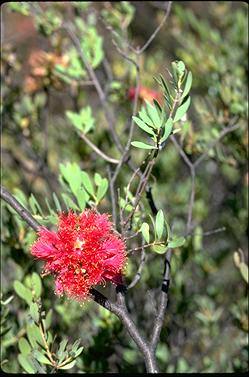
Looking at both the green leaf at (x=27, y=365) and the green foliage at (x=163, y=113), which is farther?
the green leaf at (x=27, y=365)

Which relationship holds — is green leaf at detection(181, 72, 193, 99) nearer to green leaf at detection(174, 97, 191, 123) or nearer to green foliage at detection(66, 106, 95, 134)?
green leaf at detection(174, 97, 191, 123)

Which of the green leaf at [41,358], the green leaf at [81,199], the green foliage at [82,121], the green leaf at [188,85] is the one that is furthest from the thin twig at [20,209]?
the green foliage at [82,121]

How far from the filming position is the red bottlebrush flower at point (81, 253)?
1180mm

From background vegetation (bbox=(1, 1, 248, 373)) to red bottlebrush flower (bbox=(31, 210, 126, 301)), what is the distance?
0.15 m

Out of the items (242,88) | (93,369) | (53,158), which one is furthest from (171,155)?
(93,369)

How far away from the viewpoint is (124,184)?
2.58 metres

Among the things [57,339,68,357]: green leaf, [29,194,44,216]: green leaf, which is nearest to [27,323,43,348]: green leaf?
[57,339,68,357]: green leaf

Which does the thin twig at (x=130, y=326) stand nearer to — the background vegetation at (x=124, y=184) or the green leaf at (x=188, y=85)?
the background vegetation at (x=124, y=184)

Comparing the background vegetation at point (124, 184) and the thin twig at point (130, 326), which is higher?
the thin twig at point (130, 326)

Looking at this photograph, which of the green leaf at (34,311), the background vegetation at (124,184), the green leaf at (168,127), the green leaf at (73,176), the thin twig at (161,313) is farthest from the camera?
the background vegetation at (124,184)

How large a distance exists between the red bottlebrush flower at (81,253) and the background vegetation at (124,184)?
6.0 inches

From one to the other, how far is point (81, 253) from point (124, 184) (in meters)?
1.41

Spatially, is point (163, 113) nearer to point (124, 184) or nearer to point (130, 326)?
point (130, 326)

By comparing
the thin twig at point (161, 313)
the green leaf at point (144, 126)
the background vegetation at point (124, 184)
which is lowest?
the background vegetation at point (124, 184)
